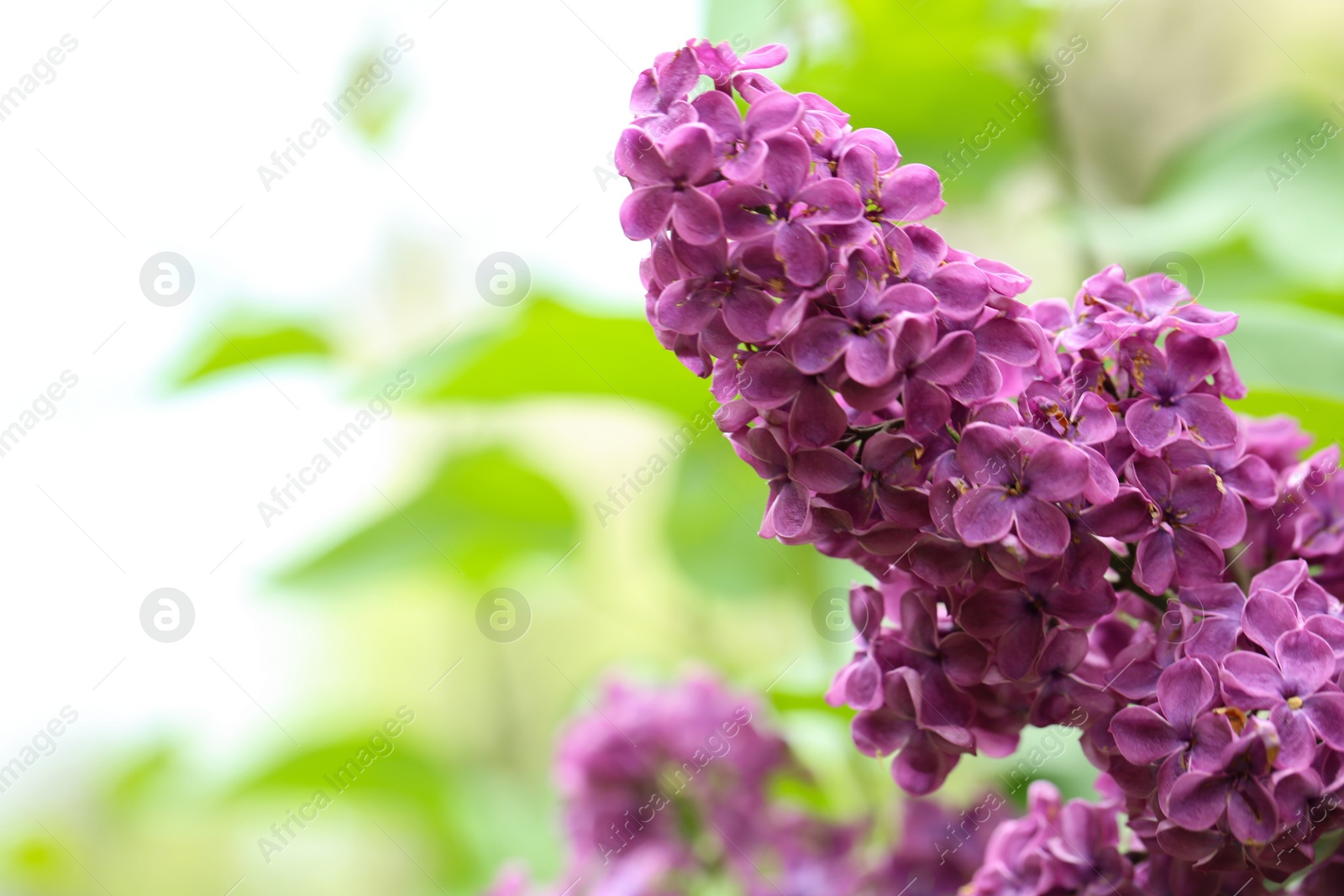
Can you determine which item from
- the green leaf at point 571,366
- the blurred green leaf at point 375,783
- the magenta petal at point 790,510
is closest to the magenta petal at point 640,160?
the magenta petal at point 790,510

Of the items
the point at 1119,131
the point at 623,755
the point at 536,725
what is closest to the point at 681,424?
the point at 623,755

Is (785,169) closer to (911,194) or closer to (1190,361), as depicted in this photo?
(911,194)

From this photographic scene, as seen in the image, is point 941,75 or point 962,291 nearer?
point 962,291

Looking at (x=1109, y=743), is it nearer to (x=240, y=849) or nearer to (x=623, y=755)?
(x=623, y=755)

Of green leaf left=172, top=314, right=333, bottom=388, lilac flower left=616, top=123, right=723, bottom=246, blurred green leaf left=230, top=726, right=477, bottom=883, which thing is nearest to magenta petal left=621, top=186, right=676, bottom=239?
lilac flower left=616, top=123, right=723, bottom=246

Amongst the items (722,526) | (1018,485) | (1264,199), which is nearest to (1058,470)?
(1018,485)

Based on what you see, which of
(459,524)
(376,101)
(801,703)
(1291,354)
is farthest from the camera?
(376,101)

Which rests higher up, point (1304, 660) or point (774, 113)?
point (774, 113)
